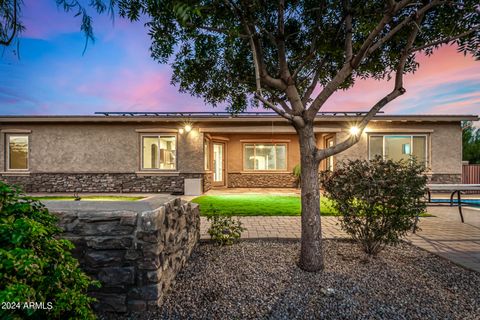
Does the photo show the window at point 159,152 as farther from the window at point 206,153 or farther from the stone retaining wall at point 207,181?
the stone retaining wall at point 207,181

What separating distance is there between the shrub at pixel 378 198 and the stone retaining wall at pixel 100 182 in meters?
8.03

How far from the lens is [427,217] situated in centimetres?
597

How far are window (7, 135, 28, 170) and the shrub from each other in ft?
43.7

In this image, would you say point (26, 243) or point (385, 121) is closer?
point (26, 243)

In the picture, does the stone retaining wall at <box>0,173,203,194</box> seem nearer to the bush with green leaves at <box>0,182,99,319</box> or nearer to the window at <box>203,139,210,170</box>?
the window at <box>203,139,210,170</box>

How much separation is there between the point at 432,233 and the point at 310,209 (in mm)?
3419

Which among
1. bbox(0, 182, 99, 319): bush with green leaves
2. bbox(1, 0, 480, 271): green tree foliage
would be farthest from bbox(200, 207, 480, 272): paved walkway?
bbox(0, 182, 99, 319): bush with green leaves

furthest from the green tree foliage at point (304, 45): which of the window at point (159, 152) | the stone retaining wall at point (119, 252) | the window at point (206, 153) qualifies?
→ the window at point (159, 152)

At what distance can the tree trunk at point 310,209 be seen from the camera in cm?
280

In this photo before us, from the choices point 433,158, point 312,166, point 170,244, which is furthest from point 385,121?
point 170,244

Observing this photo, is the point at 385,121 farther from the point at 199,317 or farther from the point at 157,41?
the point at 199,317

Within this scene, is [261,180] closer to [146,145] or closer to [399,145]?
[146,145]

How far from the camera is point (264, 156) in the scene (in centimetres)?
1334

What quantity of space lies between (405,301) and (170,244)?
7.80 feet
